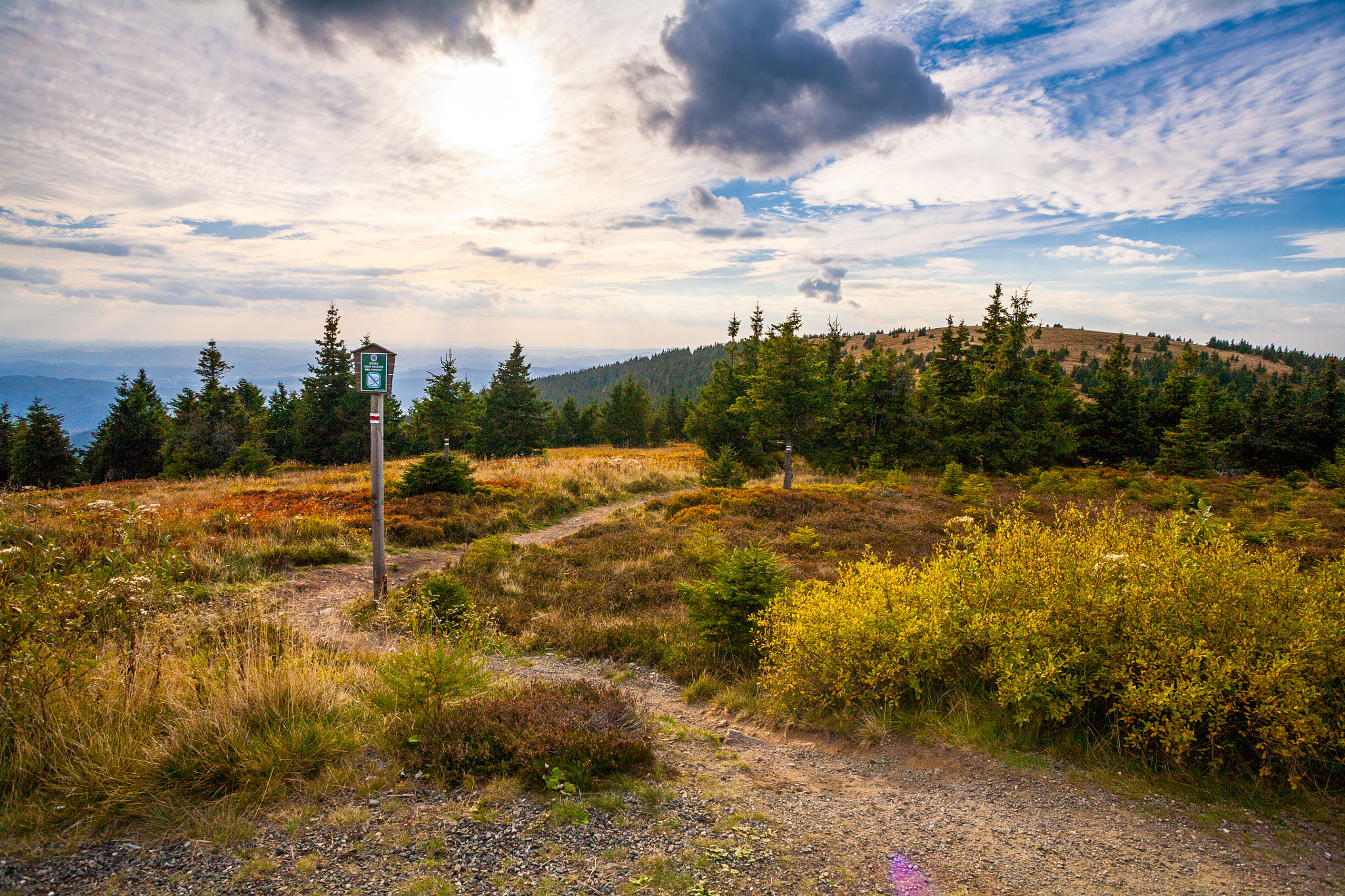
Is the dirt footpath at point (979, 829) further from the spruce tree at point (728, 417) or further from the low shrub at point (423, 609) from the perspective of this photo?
the spruce tree at point (728, 417)

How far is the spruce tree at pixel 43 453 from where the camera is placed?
1383 inches

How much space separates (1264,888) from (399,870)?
4.51 metres

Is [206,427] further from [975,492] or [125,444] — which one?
[975,492]

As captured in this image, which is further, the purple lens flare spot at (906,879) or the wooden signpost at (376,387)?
the wooden signpost at (376,387)

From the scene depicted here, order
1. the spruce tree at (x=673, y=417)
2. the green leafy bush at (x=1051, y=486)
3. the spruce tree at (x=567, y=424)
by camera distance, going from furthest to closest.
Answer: the spruce tree at (x=567, y=424)
the spruce tree at (x=673, y=417)
the green leafy bush at (x=1051, y=486)

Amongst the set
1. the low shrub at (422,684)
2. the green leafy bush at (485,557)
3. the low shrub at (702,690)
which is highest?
the low shrub at (422,684)

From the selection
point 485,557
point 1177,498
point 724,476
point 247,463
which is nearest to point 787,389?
point 724,476

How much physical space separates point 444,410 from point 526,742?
132 ft

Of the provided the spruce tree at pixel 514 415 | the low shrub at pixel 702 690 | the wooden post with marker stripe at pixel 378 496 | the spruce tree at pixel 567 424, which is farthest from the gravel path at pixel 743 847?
the spruce tree at pixel 567 424

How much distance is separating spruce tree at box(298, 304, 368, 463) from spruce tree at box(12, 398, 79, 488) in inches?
583

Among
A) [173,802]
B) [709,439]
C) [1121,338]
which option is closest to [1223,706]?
[173,802]

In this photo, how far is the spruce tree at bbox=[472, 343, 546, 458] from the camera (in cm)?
4006

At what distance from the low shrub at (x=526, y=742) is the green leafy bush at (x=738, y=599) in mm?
2422

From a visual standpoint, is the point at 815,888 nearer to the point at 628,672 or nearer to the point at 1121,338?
the point at 628,672
